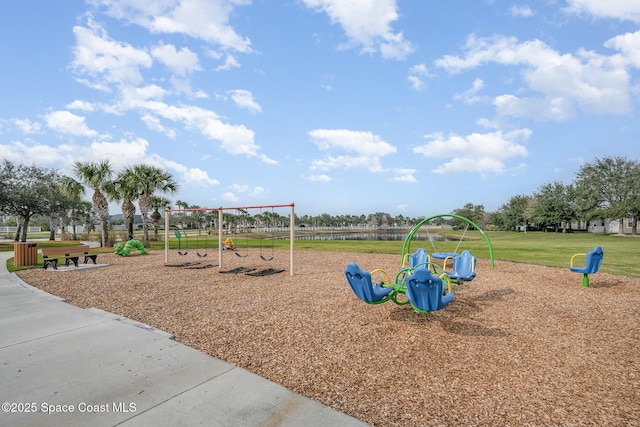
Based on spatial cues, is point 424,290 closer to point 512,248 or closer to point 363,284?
point 363,284

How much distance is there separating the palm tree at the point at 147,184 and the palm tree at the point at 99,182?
2.44m

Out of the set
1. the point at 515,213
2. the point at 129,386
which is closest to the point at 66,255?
the point at 129,386

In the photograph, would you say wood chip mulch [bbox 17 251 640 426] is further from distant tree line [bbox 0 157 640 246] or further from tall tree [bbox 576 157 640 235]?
tall tree [bbox 576 157 640 235]

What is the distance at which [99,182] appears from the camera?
23.6 meters

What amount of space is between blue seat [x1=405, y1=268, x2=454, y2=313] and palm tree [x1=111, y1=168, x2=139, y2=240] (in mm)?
26736

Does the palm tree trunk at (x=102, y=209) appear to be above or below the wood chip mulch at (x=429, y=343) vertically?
above

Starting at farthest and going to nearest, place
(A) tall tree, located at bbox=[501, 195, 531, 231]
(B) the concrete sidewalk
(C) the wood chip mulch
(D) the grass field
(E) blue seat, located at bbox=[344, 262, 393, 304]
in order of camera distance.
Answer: (A) tall tree, located at bbox=[501, 195, 531, 231], (D) the grass field, (E) blue seat, located at bbox=[344, 262, 393, 304], (C) the wood chip mulch, (B) the concrete sidewalk

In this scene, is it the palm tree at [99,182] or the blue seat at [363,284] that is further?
the palm tree at [99,182]

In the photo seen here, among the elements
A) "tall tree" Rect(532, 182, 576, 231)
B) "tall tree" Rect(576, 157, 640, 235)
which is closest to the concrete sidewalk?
"tall tree" Rect(576, 157, 640, 235)

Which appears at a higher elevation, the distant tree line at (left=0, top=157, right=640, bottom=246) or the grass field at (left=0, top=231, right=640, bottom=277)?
the distant tree line at (left=0, top=157, right=640, bottom=246)

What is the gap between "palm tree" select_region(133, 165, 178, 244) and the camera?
26.2 m

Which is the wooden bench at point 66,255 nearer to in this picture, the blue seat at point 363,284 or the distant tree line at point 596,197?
the blue seat at point 363,284

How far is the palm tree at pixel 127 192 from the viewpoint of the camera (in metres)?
25.8

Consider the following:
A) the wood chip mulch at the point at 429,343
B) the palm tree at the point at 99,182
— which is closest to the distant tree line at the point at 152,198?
the palm tree at the point at 99,182
